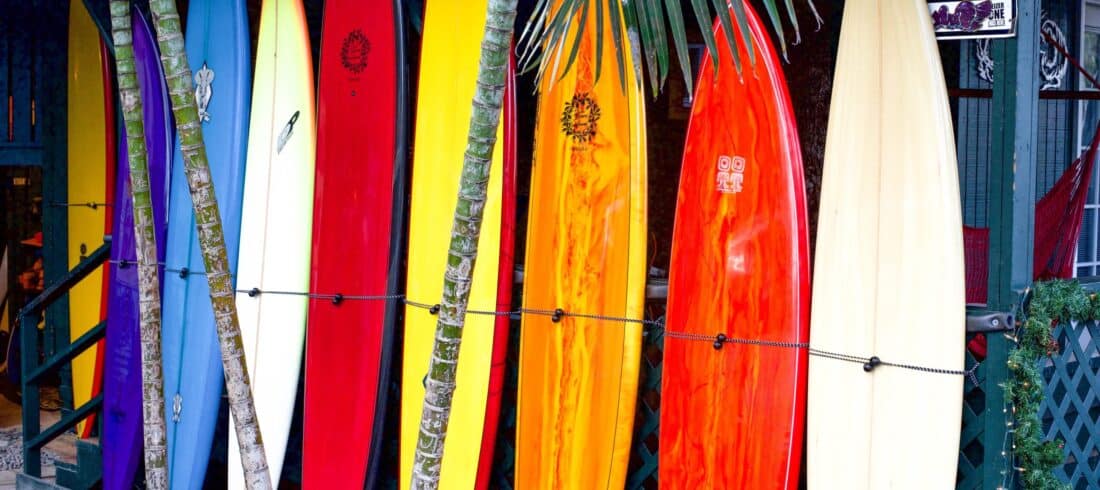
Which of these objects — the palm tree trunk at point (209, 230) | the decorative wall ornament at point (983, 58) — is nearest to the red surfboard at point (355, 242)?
the palm tree trunk at point (209, 230)

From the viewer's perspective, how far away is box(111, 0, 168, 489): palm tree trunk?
9.37 feet

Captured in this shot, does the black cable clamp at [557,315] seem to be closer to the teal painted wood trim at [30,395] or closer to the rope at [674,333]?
the rope at [674,333]

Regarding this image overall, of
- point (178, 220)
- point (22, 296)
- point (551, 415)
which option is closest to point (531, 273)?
point (551, 415)

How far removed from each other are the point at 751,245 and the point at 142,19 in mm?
3182

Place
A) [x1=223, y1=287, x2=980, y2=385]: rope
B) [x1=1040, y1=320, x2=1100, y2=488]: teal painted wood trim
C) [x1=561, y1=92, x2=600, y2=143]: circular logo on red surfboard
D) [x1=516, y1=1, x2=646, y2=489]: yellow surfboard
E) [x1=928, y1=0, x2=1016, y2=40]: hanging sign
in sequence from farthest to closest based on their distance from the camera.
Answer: [x1=561, y1=92, x2=600, y2=143]: circular logo on red surfboard → [x1=516, y1=1, x2=646, y2=489]: yellow surfboard → [x1=1040, y1=320, x2=1100, y2=488]: teal painted wood trim → [x1=223, y1=287, x2=980, y2=385]: rope → [x1=928, y1=0, x2=1016, y2=40]: hanging sign

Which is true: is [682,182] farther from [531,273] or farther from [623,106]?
[531,273]

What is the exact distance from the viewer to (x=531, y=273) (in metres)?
3.98

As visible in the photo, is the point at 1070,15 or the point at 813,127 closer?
the point at 813,127

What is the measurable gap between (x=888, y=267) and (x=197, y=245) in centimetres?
305

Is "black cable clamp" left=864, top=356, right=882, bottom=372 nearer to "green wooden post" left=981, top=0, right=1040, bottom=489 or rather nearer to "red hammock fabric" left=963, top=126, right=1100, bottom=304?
"green wooden post" left=981, top=0, right=1040, bottom=489

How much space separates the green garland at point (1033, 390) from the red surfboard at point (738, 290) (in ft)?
2.05

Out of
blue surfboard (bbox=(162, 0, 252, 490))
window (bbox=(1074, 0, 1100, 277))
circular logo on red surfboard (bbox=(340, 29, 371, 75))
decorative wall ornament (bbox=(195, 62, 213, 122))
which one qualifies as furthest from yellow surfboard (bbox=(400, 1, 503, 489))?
window (bbox=(1074, 0, 1100, 277))

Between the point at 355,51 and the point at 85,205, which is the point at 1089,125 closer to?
the point at 355,51

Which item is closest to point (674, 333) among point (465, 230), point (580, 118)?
point (580, 118)
